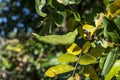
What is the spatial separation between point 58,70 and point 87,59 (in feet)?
0.27

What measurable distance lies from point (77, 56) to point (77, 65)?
0.08 ft

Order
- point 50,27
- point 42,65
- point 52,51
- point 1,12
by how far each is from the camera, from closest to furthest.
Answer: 1. point 50,27
2. point 42,65
3. point 52,51
4. point 1,12

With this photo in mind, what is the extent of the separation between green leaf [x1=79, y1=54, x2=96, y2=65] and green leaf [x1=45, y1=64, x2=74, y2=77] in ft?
0.14

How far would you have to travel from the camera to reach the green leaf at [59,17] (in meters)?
1.04

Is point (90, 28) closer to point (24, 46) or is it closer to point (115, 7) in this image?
point (115, 7)

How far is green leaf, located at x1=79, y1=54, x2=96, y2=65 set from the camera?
1001 millimetres

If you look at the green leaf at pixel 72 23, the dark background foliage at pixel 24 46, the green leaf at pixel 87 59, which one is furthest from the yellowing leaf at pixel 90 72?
the dark background foliage at pixel 24 46

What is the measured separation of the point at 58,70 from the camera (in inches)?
40.5

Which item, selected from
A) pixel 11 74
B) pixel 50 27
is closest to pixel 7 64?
pixel 11 74

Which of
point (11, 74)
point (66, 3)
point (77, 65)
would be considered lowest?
point (11, 74)

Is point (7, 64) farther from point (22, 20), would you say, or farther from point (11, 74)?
point (22, 20)

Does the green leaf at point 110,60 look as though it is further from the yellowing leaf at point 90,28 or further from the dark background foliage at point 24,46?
→ the dark background foliage at point 24,46

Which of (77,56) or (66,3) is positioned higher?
(66,3)

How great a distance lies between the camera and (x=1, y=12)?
3.70 metres
